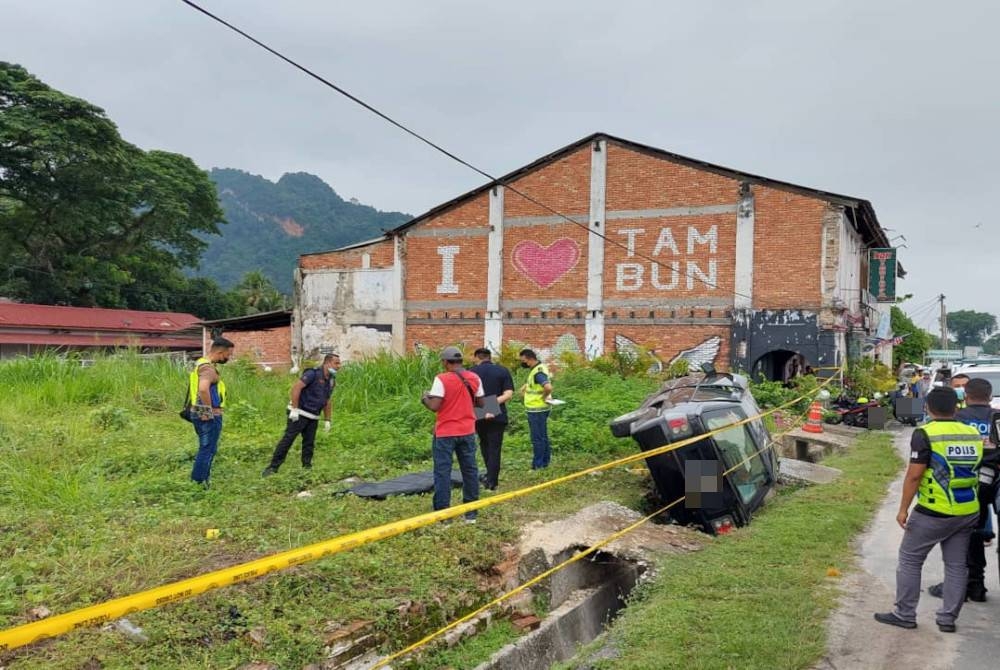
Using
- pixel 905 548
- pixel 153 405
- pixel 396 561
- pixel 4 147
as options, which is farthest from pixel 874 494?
pixel 4 147

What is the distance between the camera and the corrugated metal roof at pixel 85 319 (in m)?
29.5

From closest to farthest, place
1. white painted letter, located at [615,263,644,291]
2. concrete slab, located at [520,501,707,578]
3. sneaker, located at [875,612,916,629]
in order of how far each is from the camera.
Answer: sneaker, located at [875,612,916,629], concrete slab, located at [520,501,707,578], white painted letter, located at [615,263,644,291]

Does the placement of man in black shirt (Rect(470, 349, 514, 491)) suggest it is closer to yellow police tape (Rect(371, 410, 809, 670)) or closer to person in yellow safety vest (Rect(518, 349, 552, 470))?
person in yellow safety vest (Rect(518, 349, 552, 470))

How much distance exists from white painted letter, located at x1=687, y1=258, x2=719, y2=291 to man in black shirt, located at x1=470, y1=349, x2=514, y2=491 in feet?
43.2

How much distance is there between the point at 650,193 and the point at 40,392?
16.1 m

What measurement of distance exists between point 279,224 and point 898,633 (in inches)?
Answer: 4947

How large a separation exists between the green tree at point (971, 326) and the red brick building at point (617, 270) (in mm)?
115306

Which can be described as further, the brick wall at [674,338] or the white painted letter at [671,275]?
the white painted letter at [671,275]

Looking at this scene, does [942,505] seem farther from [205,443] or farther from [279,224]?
[279,224]

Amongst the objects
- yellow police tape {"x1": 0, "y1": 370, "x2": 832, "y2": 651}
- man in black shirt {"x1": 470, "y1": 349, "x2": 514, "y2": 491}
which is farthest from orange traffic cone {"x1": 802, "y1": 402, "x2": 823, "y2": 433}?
yellow police tape {"x1": 0, "y1": 370, "x2": 832, "y2": 651}

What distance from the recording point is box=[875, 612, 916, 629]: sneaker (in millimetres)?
4695

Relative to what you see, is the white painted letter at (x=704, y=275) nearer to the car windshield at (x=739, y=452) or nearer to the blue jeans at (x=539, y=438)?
the blue jeans at (x=539, y=438)

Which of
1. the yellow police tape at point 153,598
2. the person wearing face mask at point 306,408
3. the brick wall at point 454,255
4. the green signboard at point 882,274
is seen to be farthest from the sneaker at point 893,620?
the green signboard at point 882,274

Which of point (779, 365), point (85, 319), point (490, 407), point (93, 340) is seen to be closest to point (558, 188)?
point (779, 365)
